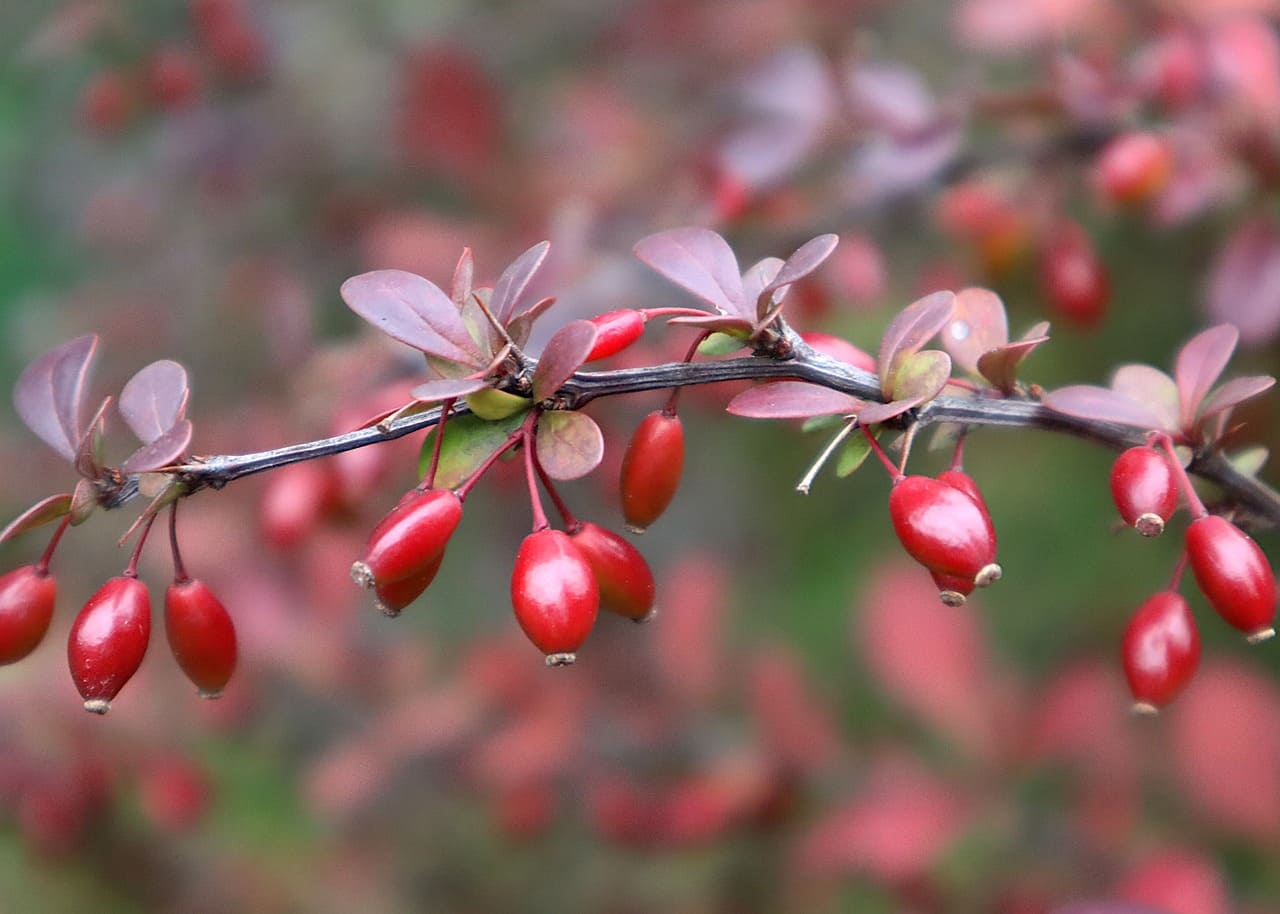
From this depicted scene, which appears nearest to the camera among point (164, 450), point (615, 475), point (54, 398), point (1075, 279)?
point (164, 450)

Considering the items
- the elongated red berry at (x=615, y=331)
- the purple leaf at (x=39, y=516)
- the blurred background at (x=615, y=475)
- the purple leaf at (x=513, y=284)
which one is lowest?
the blurred background at (x=615, y=475)

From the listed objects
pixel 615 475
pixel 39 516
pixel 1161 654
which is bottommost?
pixel 615 475

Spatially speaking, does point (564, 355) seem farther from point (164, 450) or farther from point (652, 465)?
point (164, 450)

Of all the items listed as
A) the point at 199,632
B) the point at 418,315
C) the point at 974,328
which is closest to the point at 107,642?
the point at 199,632

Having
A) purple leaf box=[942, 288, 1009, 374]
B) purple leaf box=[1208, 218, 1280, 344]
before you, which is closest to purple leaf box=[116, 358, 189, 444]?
purple leaf box=[942, 288, 1009, 374]

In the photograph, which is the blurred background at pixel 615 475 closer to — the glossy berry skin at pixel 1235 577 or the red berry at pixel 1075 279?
the red berry at pixel 1075 279

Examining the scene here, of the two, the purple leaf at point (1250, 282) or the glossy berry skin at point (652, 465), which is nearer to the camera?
the glossy berry skin at point (652, 465)

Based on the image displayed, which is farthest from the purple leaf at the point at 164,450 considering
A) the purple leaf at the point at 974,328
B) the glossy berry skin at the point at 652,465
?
the purple leaf at the point at 974,328
